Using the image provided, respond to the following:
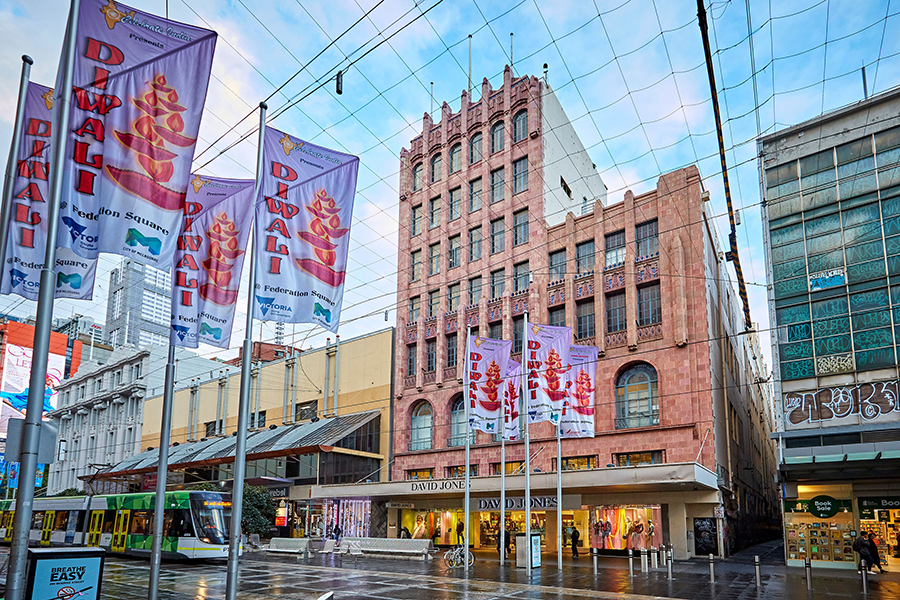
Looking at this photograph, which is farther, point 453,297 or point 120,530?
point 453,297

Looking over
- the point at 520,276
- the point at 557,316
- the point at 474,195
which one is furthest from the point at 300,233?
the point at 474,195

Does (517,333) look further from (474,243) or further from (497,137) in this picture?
(497,137)

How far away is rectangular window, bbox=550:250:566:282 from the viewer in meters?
41.2

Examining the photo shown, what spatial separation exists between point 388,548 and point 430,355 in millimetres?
15215

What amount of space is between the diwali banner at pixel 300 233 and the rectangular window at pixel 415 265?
115 ft

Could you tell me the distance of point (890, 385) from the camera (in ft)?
94.1

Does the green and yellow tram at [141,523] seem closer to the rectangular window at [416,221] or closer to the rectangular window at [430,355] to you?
the rectangular window at [430,355]

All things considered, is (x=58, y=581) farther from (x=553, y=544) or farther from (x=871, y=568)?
(x=553, y=544)

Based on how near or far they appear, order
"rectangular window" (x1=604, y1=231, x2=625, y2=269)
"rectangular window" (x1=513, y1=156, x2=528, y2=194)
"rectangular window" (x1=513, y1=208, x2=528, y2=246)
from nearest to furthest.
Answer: "rectangular window" (x1=604, y1=231, x2=625, y2=269) → "rectangular window" (x1=513, y1=208, x2=528, y2=246) → "rectangular window" (x1=513, y1=156, x2=528, y2=194)

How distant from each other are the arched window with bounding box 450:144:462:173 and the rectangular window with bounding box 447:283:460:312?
881 cm

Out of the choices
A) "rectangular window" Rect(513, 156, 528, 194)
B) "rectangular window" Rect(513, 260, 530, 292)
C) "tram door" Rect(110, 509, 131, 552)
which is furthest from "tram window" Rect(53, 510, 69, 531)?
"rectangular window" Rect(513, 156, 528, 194)

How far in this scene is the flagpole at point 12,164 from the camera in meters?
11.4

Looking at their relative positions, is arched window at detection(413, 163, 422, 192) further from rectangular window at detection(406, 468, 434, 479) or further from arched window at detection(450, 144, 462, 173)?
rectangular window at detection(406, 468, 434, 479)

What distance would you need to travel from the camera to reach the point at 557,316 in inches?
1619
